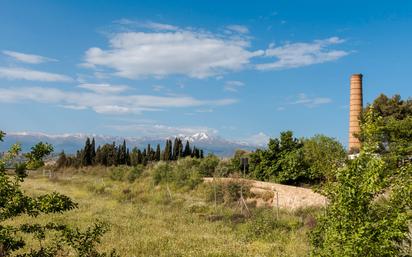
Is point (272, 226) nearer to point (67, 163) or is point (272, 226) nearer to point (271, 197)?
point (271, 197)

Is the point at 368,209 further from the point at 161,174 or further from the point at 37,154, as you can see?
the point at 161,174

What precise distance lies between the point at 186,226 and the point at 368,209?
65.2 ft

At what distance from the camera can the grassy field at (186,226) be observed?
65.9 feet

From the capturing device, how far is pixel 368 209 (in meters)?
7.66

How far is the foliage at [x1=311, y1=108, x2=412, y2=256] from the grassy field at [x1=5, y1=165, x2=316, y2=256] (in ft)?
36.0

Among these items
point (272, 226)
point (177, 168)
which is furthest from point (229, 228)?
point (177, 168)

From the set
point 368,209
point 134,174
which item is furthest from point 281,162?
point 368,209

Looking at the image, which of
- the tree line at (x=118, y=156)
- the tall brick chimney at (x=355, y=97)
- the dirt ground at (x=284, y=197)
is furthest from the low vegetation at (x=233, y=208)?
the tree line at (x=118, y=156)

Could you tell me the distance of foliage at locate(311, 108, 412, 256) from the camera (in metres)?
7.22

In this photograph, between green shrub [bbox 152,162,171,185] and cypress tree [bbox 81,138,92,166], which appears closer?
green shrub [bbox 152,162,171,185]

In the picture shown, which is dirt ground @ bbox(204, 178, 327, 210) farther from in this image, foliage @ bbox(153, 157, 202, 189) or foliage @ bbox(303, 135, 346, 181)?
foliage @ bbox(153, 157, 202, 189)

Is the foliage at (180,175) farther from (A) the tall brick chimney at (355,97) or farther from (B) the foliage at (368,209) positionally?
(B) the foliage at (368,209)

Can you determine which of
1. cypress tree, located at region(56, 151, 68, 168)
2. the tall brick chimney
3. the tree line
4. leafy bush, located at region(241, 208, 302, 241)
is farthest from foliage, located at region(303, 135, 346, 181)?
cypress tree, located at region(56, 151, 68, 168)

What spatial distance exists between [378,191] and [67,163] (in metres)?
98.2
